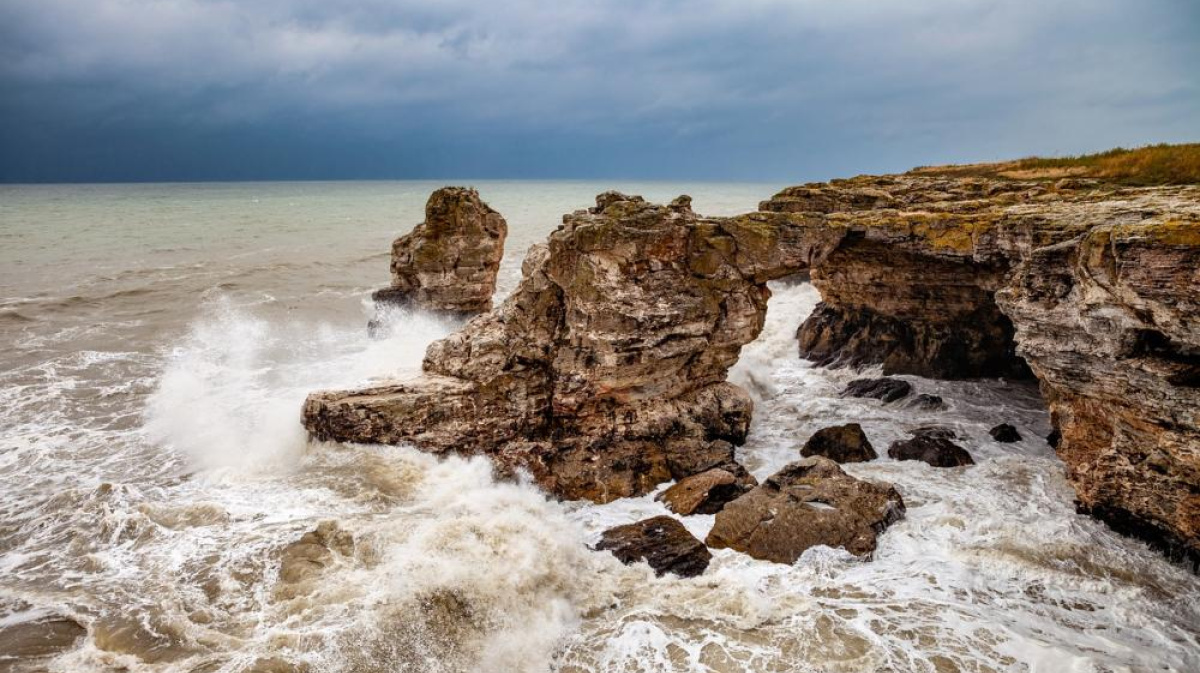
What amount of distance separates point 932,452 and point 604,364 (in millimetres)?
8803

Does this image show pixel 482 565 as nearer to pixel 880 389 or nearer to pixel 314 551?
pixel 314 551

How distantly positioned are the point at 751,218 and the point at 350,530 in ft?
41.6

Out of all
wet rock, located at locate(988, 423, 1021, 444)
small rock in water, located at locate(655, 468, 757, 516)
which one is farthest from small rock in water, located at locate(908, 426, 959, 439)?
small rock in water, located at locate(655, 468, 757, 516)

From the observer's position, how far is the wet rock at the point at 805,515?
41.4 feet

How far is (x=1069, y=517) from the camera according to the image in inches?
526

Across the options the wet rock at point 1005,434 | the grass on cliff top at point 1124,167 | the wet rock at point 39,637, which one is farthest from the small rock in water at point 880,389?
the wet rock at point 39,637

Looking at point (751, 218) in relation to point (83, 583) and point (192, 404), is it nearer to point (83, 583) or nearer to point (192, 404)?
point (83, 583)

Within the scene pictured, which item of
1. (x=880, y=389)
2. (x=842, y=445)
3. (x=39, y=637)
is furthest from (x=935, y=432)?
(x=39, y=637)

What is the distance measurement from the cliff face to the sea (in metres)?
1.30

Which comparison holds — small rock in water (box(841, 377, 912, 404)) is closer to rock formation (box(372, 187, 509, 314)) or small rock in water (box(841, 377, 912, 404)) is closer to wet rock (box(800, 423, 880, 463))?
wet rock (box(800, 423, 880, 463))

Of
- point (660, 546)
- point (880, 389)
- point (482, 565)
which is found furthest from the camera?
point (880, 389)

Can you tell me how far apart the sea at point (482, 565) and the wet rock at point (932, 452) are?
0.34m

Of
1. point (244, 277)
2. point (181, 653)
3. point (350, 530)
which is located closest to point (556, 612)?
point (350, 530)

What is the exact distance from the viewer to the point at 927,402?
1997cm
